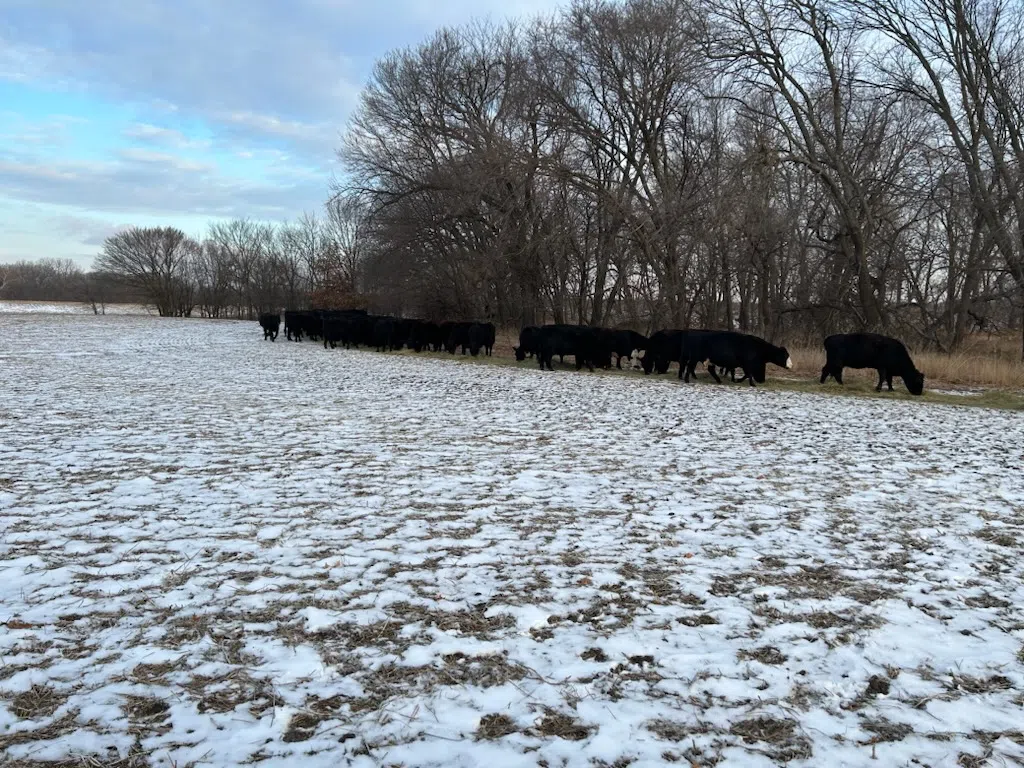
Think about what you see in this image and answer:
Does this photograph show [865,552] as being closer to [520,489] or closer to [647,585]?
[647,585]

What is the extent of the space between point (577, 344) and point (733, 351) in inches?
233

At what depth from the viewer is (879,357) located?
18250 millimetres

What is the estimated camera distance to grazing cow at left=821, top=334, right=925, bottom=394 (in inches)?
709

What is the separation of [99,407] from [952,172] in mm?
31645

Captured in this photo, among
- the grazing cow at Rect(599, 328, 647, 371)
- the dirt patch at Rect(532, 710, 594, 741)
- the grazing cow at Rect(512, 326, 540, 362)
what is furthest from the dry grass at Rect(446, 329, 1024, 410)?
the dirt patch at Rect(532, 710, 594, 741)

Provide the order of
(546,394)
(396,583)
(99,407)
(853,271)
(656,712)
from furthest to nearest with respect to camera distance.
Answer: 1. (853,271)
2. (546,394)
3. (99,407)
4. (396,583)
5. (656,712)

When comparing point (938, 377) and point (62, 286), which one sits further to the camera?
point (62, 286)

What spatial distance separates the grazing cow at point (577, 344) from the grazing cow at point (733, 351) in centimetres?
405

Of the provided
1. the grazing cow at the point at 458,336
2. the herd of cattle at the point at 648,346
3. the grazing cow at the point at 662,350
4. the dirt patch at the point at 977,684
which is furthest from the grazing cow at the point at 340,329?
the dirt patch at the point at 977,684

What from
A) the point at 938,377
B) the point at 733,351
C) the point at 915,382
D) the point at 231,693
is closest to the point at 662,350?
the point at 733,351

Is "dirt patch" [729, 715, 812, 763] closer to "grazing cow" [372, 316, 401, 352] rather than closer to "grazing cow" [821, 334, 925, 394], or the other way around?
"grazing cow" [821, 334, 925, 394]

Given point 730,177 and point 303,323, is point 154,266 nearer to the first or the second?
point 303,323

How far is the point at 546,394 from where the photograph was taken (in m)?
15.9

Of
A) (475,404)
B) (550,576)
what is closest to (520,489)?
(550,576)
